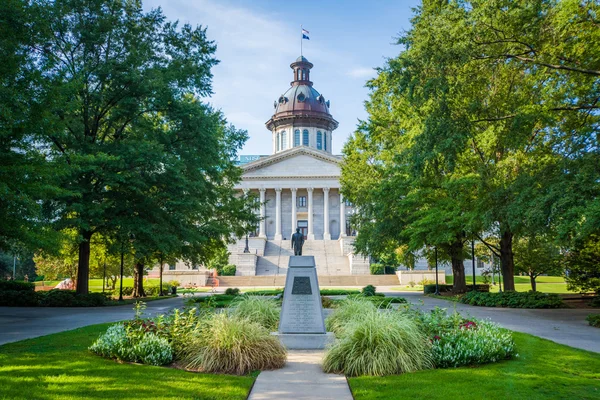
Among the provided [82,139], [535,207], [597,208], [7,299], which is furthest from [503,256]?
[7,299]

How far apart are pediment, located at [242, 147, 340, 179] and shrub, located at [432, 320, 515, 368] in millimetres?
65920

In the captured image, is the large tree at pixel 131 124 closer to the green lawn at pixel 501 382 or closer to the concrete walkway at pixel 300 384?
the concrete walkway at pixel 300 384

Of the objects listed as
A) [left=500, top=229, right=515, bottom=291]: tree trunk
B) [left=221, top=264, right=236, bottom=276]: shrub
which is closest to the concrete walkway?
[left=500, top=229, right=515, bottom=291]: tree trunk

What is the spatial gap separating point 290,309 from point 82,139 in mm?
15552

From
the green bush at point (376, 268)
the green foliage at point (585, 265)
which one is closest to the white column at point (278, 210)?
the green bush at point (376, 268)

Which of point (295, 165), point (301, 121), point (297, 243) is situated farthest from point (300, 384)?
point (301, 121)

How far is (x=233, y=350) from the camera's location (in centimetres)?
892

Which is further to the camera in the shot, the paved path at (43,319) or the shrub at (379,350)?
the paved path at (43,319)

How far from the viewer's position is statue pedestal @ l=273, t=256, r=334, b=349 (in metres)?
11.5

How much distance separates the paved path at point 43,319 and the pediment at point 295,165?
54717 millimetres

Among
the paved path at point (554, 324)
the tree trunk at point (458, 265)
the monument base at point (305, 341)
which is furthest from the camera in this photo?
the tree trunk at point (458, 265)

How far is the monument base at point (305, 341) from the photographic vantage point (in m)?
11.5

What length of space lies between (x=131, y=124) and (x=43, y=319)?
35.3ft

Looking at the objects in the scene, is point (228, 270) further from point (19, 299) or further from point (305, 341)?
point (305, 341)
